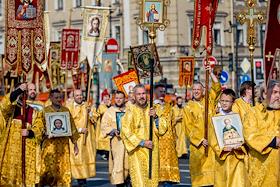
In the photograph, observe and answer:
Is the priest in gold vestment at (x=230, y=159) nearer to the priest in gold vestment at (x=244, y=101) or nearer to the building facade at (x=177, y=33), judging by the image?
the priest in gold vestment at (x=244, y=101)

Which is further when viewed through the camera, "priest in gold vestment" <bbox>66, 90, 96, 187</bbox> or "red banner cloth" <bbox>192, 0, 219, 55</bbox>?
"priest in gold vestment" <bbox>66, 90, 96, 187</bbox>

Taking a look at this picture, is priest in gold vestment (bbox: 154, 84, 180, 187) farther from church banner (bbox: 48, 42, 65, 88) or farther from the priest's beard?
church banner (bbox: 48, 42, 65, 88)

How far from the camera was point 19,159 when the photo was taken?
14.8 m

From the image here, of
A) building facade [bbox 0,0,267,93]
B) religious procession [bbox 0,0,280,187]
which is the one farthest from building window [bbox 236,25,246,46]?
religious procession [bbox 0,0,280,187]

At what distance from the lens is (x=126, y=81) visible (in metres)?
19.1

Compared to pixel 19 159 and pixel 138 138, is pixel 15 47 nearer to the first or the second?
pixel 19 159

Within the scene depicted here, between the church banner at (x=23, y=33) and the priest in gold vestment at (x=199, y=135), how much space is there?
9.09 ft

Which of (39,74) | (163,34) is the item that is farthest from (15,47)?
(163,34)

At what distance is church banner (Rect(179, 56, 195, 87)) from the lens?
102 feet

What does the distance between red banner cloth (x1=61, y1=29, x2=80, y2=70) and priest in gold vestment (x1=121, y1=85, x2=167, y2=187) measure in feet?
42.3

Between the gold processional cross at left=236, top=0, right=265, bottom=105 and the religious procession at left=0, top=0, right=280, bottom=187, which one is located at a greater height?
the gold processional cross at left=236, top=0, right=265, bottom=105

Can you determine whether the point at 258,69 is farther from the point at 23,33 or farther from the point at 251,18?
the point at 23,33

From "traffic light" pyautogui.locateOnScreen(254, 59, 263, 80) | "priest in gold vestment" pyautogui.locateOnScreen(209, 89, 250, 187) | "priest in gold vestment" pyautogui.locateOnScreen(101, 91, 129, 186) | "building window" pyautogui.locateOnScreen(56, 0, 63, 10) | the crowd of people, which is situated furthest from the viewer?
"building window" pyautogui.locateOnScreen(56, 0, 63, 10)

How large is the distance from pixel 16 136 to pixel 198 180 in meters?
3.13
